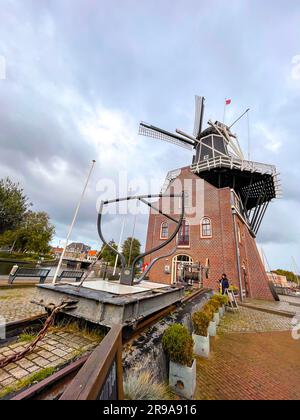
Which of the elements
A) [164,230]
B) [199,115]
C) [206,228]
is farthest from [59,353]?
[199,115]

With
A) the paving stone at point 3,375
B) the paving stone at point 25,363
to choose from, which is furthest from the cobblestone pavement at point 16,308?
the paving stone at point 3,375

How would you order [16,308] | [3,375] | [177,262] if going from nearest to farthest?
[3,375], [16,308], [177,262]

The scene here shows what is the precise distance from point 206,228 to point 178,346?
44.6 feet

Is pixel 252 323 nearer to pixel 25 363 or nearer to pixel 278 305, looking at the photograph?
pixel 278 305

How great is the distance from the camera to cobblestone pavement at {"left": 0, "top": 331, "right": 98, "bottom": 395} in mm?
1786

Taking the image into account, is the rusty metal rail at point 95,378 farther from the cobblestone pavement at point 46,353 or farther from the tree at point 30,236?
the tree at point 30,236

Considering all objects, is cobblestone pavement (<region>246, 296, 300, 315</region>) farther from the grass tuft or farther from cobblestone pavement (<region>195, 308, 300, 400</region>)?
the grass tuft

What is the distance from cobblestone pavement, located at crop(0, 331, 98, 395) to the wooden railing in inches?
37.6

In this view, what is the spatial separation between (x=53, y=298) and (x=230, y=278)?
519 inches

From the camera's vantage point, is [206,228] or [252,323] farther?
[206,228]

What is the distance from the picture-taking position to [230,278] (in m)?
13.2

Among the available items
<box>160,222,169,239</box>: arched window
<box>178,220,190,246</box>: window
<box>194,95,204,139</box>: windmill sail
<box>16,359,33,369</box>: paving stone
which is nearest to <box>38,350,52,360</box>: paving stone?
<box>16,359,33,369</box>: paving stone

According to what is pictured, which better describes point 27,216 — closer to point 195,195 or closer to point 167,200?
point 167,200

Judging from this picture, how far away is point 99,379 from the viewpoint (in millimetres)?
959
